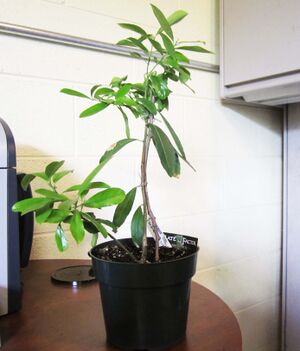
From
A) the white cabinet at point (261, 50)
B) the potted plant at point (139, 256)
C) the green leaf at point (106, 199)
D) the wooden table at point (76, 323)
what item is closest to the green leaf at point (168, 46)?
the potted plant at point (139, 256)

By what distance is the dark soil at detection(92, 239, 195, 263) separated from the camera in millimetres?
593

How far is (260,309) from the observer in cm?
173

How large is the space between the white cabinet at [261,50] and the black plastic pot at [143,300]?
37.5 inches

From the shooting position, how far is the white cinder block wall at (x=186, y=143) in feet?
3.46

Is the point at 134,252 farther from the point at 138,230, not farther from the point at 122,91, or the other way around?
the point at 122,91

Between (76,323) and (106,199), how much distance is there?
267 millimetres

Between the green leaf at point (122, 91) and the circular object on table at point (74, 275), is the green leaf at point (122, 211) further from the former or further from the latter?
the circular object on table at point (74, 275)

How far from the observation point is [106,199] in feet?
1.75

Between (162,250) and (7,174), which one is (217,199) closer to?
(162,250)

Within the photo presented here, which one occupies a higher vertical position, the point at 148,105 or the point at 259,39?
the point at 259,39

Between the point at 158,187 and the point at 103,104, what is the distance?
777mm

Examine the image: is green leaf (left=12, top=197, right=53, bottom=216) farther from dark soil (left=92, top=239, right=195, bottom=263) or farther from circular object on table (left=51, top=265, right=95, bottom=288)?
circular object on table (left=51, top=265, right=95, bottom=288)

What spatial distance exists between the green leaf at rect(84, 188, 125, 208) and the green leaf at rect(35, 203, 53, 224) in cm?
6

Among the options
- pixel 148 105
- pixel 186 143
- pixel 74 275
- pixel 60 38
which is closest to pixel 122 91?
pixel 148 105
